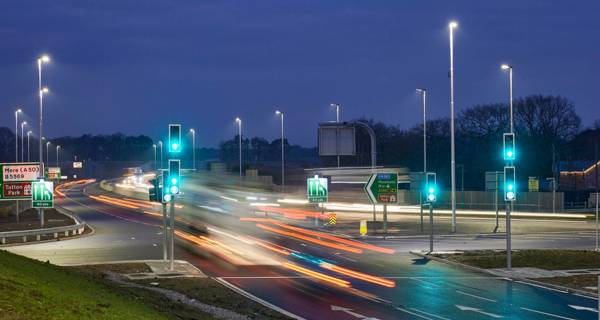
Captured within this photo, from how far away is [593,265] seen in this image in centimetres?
3097

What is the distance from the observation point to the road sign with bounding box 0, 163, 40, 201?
49250mm

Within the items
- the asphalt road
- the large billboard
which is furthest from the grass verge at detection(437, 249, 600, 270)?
the large billboard

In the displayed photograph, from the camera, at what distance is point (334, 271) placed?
30.4 metres

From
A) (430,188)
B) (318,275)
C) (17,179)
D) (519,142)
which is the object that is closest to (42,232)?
(17,179)

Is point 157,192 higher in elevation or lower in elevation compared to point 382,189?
higher

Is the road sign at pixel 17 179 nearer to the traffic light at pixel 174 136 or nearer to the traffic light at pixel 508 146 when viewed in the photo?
the traffic light at pixel 174 136

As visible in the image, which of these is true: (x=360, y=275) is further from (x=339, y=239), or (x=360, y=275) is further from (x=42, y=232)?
(x=42, y=232)

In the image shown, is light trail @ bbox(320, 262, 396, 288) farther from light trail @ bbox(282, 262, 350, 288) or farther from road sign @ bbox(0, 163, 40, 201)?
road sign @ bbox(0, 163, 40, 201)

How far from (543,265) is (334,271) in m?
8.80

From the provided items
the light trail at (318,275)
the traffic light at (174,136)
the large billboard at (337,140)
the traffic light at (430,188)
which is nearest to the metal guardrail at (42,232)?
the traffic light at (174,136)

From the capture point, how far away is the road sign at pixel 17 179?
162 ft

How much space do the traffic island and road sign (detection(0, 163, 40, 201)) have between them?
2711 centimetres

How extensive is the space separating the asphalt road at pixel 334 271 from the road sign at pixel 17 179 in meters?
5.91

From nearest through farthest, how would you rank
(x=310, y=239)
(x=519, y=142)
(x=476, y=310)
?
(x=476, y=310), (x=310, y=239), (x=519, y=142)
